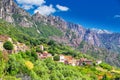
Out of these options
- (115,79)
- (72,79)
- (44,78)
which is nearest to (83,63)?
(115,79)

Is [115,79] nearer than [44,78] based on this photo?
No

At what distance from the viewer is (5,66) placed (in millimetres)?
47031

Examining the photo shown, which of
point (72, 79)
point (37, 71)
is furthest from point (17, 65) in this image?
point (72, 79)

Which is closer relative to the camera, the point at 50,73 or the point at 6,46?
the point at 50,73

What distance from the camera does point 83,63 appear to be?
123 meters

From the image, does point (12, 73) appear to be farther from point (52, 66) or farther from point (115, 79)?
point (115, 79)

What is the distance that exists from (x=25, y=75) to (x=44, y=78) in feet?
20.6

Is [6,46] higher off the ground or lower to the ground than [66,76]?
higher

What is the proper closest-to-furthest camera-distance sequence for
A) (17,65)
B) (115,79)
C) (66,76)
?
(17,65) → (66,76) → (115,79)

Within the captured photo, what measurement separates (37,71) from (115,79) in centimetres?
3518

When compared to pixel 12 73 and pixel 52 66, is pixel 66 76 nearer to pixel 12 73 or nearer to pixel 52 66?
pixel 52 66

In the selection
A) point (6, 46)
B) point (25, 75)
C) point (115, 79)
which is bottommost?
point (115, 79)

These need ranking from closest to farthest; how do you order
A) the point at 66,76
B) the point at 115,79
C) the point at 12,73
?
the point at 12,73 → the point at 66,76 → the point at 115,79

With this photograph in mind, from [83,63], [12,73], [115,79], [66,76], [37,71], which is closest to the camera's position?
[12,73]
